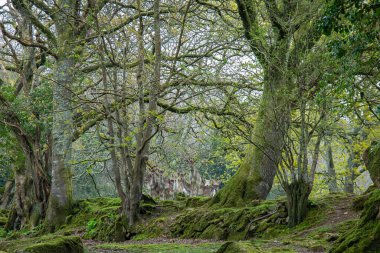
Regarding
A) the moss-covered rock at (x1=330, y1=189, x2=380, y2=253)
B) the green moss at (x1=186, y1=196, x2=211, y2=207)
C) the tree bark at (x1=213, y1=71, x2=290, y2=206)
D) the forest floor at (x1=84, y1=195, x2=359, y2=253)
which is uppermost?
the tree bark at (x1=213, y1=71, x2=290, y2=206)

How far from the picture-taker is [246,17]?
12008 mm

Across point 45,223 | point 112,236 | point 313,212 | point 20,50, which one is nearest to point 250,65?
Answer: point 313,212

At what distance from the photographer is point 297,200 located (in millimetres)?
9477

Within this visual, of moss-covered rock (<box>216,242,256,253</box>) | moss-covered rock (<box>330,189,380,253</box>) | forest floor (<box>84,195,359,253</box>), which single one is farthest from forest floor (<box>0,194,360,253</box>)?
moss-covered rock (<box>330,189,380,253</box>)

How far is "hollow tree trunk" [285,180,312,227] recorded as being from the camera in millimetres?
9367

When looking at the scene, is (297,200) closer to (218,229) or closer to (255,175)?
(218,229)

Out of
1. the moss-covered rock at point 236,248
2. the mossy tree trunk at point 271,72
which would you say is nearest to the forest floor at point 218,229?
the mossy tree trunk at point 271,72

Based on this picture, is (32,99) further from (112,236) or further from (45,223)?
(112,236)

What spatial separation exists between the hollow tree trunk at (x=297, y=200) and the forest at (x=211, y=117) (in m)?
0.03

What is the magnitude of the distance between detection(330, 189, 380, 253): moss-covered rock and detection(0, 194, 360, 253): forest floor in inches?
77.5

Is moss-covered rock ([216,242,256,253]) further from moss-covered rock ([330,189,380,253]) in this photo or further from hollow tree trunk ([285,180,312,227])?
hollow tree trunk ([285,180,312,227])

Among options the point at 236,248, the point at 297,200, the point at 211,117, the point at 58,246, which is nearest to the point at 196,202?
the point at 211,117

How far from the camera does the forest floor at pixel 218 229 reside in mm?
7835

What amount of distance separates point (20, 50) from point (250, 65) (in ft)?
39.2
